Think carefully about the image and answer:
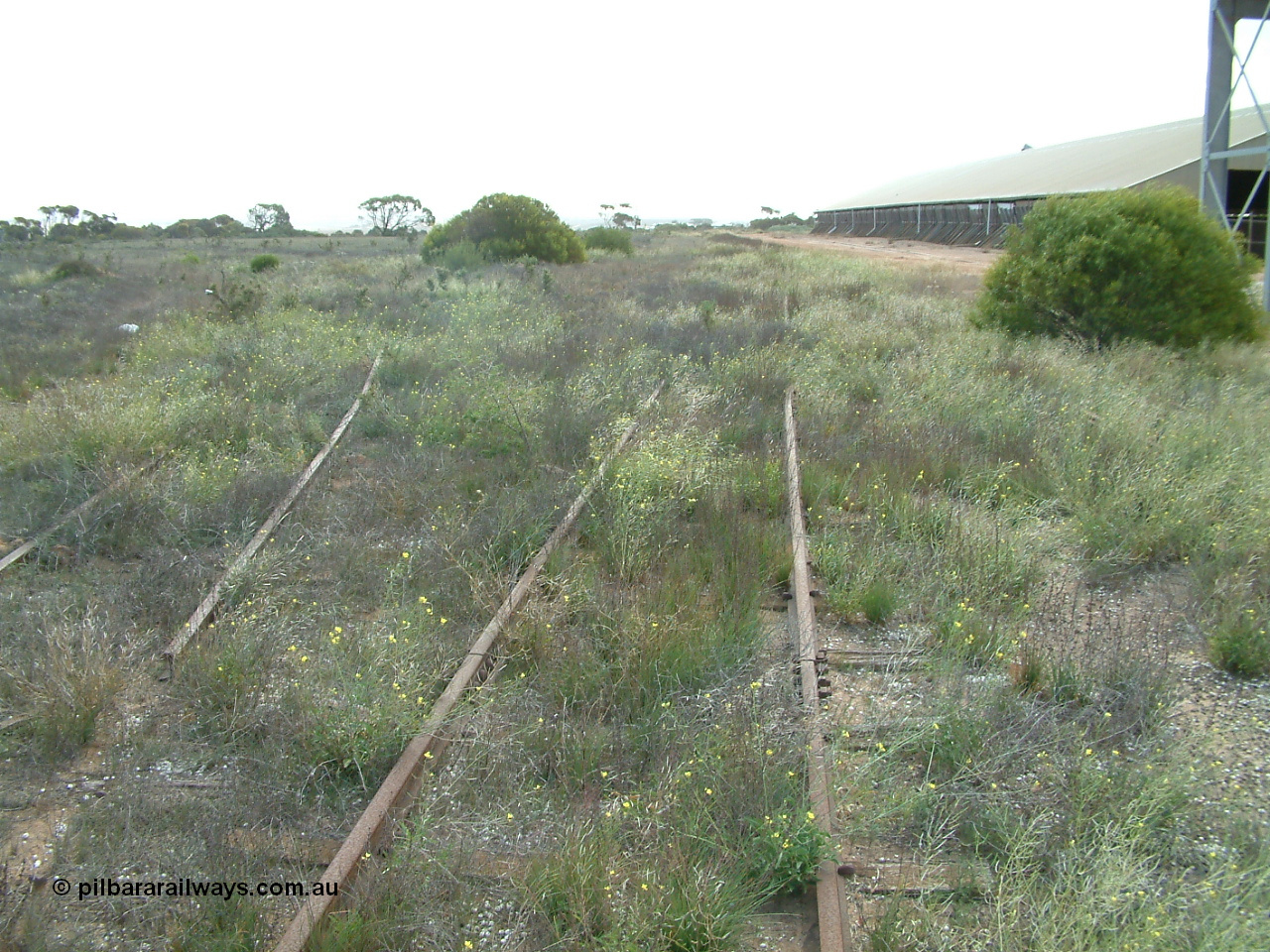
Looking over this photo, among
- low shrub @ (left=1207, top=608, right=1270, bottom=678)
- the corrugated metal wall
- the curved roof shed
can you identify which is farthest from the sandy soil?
low shrub @ (left=1207, top=608, right=1270, bottom=678)

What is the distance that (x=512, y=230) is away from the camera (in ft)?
99.2

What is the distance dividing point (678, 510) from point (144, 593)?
352 cm

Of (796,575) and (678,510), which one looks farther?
(678,510)

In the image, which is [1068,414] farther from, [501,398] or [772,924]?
[772,924]

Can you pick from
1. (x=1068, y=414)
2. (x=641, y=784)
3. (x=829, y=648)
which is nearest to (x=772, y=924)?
(x=641, y=784)

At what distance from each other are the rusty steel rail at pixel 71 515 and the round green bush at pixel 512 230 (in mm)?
23119

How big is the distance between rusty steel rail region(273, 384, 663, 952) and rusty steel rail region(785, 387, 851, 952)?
1555mm

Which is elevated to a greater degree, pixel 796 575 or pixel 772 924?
pixel 796 575

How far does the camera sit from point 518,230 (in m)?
30.2

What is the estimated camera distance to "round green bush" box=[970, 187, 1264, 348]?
39.8 feet

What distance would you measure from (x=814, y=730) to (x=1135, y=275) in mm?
10841

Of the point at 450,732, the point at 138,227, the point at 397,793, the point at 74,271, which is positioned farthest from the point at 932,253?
the point at 138,227

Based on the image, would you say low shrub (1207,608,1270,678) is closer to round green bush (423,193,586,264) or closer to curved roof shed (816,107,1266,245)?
curved roof shed (816,107,1266,245)

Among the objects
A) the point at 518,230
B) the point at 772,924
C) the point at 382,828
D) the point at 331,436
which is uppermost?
the point at 518,230
